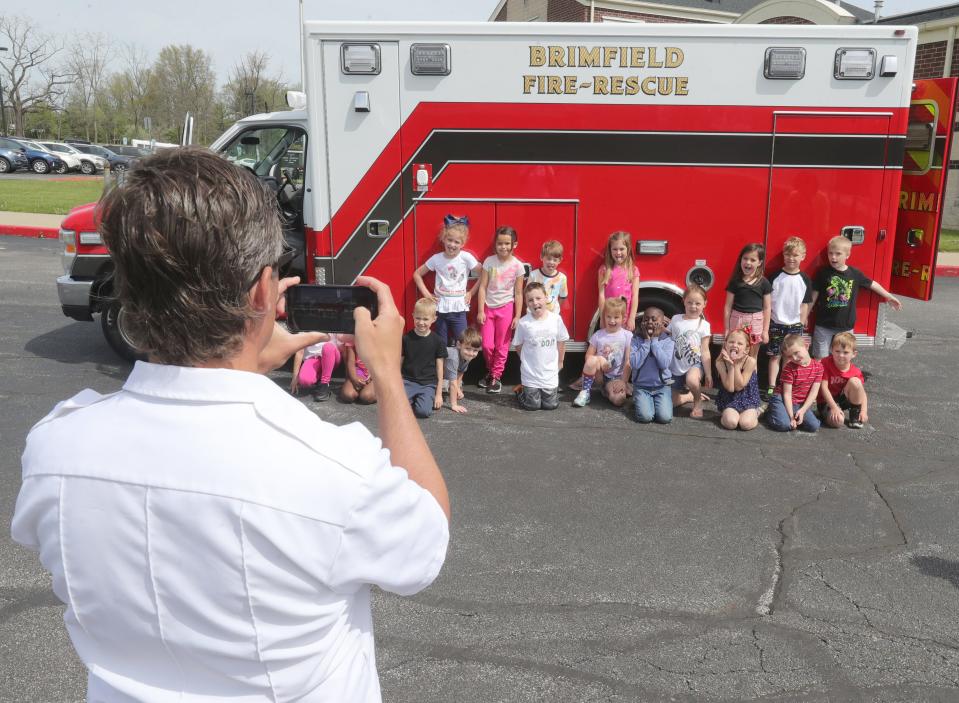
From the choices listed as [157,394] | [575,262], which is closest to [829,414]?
[575,262]

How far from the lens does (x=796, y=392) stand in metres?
6.60

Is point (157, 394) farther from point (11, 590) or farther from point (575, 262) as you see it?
point (575, 262)

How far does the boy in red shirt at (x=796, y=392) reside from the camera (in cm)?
647

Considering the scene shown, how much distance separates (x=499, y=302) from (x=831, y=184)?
291 centimetres

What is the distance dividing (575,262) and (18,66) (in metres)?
63.9

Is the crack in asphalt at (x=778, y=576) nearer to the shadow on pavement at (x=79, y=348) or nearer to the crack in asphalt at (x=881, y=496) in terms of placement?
the crack in asphalt at (x=881, y=496)

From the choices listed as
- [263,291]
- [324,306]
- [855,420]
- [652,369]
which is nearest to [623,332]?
[652,369]

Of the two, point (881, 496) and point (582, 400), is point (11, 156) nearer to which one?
point (582, 400)

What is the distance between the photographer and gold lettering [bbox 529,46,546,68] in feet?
22.3

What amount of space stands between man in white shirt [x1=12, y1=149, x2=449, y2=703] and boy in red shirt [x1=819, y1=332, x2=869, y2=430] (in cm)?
596

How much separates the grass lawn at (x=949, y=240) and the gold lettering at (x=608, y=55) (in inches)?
445

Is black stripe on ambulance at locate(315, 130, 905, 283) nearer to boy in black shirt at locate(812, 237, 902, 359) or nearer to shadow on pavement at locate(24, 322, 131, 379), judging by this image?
boy in black shirt at locate(812, 237, 902, 359)

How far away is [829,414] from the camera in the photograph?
21.5ft

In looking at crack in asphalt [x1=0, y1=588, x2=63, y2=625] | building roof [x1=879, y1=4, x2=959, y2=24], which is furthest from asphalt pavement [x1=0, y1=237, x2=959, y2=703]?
building roof [x1=879, y1=4, x2=959, y2=24]
